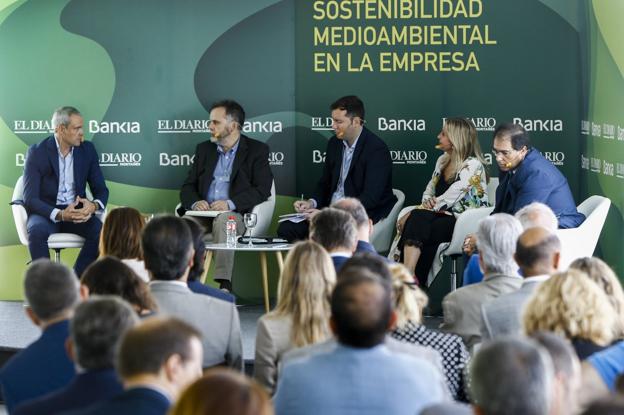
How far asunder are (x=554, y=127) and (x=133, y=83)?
3.35 metres

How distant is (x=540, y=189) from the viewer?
7680 millimetres

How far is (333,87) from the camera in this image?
9.23 m

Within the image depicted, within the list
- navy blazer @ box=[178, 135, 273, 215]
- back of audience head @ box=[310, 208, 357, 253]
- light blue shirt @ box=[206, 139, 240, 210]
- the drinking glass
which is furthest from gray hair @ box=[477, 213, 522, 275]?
light blue shirt @ box=[206, 139, 240, 210]

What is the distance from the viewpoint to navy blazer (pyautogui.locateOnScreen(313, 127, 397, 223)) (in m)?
8.77

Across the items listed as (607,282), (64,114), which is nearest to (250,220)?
(64,114)

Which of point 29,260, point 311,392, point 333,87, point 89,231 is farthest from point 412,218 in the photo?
point 311,392

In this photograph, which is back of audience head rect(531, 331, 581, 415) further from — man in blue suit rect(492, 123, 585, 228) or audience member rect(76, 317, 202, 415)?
man in blue suit rect(492, 123, 585, 228)

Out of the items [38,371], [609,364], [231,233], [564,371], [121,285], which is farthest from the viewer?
[231,233]

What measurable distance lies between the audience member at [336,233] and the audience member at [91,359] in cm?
221

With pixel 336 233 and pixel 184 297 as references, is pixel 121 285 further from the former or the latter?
pixel 336 233

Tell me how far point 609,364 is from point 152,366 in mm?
1527

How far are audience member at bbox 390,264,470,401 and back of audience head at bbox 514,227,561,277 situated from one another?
0.48m

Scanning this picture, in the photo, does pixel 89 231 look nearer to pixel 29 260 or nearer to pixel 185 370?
pixel 29 260

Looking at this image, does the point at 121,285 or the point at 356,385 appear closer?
the point at 356,385
